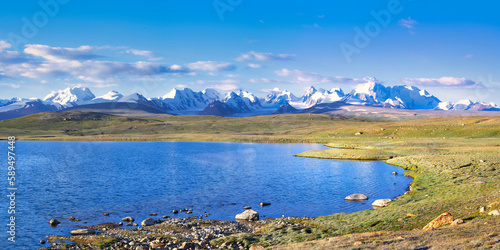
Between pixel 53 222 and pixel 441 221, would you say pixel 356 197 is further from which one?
pixel 53 222

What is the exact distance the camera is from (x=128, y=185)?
5953 cm

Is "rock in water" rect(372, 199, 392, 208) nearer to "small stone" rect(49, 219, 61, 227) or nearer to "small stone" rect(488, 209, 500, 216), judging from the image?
"small stone" rect(488, 209, 500, 216)

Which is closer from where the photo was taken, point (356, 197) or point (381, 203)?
point (381, 203)

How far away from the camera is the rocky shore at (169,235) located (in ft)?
95.7

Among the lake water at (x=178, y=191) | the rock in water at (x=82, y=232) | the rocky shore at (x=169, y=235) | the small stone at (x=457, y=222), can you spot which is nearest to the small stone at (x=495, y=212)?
the small stone at (x=457, y=222)

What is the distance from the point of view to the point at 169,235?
3241cm

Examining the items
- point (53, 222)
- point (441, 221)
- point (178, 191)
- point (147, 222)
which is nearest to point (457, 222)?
point (441, 221)

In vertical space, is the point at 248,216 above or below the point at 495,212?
below

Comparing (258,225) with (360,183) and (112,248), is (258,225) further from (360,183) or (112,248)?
(360,183)

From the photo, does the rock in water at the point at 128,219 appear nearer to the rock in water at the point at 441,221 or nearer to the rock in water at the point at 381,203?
the rock in water at the point at 381,203

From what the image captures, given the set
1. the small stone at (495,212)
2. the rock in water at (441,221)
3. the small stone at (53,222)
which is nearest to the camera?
the small stone at (495,212)

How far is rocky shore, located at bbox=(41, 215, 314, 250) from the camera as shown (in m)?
29.2

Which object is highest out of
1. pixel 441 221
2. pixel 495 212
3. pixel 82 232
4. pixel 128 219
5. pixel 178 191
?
pixel 495 212

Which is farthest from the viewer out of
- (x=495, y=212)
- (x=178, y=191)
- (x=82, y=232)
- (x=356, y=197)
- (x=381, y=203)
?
(x=178, y=191)
